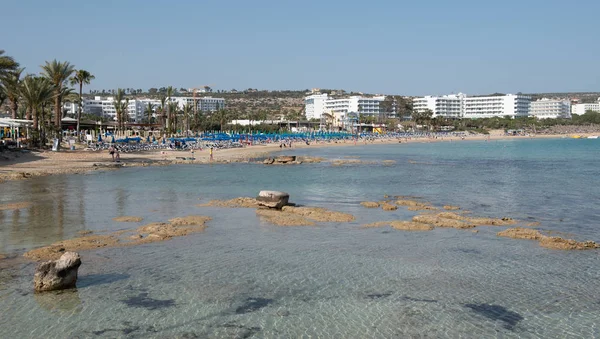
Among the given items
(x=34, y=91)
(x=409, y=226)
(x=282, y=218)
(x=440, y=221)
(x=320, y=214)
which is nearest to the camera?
(x=409, y=226)

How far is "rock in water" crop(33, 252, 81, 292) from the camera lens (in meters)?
9.62

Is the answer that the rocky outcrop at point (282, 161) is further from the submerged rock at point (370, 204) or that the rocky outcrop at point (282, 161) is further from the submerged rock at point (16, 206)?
the submerged rock at point (16, 206)

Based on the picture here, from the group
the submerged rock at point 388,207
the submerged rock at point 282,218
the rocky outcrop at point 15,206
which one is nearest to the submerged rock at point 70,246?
the submerged rock at point 282,218

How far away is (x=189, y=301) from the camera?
938cm

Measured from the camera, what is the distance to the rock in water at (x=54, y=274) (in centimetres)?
962

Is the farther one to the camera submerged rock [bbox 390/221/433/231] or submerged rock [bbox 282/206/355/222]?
submerged rock [bbox 282/206/355/222]

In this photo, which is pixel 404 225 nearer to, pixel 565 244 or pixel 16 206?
pixel 565 244

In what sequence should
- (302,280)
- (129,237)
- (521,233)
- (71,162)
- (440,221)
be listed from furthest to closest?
1. (71,162)
2. (440,221)
3. (521,233)
4. (129,237)
5. (302,280)

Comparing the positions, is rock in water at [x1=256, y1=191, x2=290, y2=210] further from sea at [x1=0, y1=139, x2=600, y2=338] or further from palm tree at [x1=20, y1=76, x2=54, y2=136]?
palm tree at [x1=20, y1=76, x2=54, y2=136]

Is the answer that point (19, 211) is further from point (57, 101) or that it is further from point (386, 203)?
point (57, 101)

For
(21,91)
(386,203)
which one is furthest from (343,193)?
(21,91)

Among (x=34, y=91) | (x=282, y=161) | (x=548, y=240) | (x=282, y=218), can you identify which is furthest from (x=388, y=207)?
(x=34, y=91)


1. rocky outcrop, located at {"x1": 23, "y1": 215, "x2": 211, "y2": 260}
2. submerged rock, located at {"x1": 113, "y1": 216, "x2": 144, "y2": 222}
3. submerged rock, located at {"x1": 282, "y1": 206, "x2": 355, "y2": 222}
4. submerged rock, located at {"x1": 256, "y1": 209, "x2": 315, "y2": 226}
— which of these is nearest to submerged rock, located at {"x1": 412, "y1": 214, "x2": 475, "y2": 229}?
submerged rock, located at {"x1": 282, "y1": 206, "x2": 355, "y2": 222}

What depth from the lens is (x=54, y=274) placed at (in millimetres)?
9664
